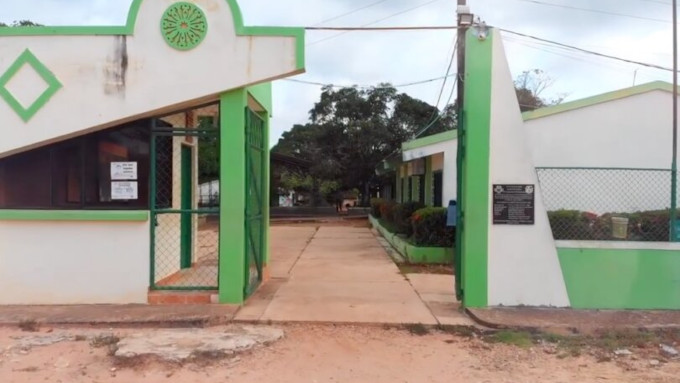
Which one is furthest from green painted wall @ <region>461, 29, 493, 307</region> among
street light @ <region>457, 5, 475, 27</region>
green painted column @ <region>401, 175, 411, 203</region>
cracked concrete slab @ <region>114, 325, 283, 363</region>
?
green painted column @ <region>401, 175, 411, 203</region>

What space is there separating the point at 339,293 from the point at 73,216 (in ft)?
13.1

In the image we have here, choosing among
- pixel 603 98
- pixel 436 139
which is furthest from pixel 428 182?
pixel 603 98

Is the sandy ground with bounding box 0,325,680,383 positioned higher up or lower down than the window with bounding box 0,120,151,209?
lower down

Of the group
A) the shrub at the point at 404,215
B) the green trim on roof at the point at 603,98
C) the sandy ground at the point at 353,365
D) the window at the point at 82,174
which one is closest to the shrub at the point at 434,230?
the shrub at the point at 404,215

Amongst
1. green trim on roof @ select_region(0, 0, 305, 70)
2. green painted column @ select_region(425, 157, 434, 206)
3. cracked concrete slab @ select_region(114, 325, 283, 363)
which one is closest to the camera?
cracked concrete slab @ select_region(114, 325, 283, 363)

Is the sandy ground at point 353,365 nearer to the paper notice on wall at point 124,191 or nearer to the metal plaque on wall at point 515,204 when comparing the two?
the metal plaque on wall at point 515,204

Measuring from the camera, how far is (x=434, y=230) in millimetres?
13117

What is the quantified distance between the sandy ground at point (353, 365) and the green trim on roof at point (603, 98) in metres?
8.16

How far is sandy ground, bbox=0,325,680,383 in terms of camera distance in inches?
211

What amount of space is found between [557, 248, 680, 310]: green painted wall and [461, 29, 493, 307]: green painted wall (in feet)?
3.90

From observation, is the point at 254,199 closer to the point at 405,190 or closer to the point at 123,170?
the point at 123,170

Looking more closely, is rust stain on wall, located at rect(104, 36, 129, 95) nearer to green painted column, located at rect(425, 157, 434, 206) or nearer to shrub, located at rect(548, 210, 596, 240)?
shrub, located at rect(548, 210, 596, 240)

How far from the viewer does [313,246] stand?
17.0 metres

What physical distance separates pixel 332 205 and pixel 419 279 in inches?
964
